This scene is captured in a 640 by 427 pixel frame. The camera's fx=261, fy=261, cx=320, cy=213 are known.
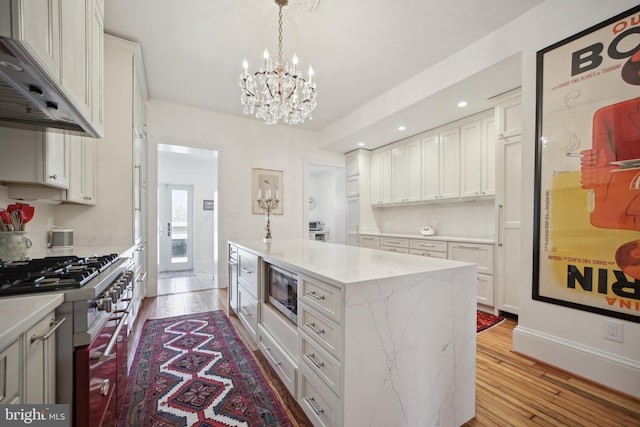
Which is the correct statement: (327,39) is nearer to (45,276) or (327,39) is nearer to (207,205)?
(45,276)

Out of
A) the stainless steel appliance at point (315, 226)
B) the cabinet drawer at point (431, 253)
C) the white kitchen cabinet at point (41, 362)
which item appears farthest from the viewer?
the stainless steel appliance at point (315, 226)

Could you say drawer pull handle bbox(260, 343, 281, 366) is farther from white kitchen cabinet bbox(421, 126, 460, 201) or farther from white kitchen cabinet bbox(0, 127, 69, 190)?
white kitchen cabinet bbox(421, 126, 460, 201)

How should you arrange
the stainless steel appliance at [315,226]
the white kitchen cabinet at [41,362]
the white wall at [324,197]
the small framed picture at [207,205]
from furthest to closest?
the white wall at [324,197] < the stainless steel appliance at [315,226] < the small framed picture at [207,205] < the white kitchen cabinet at [41,362]

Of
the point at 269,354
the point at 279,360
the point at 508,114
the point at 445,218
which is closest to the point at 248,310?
the point at 269,354

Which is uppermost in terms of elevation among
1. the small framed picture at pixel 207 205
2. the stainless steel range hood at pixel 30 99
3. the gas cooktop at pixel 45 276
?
the stainless steel range hood at pixel 30 99

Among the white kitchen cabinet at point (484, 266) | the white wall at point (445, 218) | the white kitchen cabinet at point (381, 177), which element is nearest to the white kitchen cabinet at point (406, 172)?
the white kitchen cabinet at point (381, 177)

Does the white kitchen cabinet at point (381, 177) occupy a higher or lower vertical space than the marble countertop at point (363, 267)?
higher

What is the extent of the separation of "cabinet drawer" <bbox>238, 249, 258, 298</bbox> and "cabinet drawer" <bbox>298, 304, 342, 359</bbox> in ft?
2.81

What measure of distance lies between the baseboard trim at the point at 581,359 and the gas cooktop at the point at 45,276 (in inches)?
118

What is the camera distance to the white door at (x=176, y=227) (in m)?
5.74

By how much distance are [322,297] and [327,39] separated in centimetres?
258

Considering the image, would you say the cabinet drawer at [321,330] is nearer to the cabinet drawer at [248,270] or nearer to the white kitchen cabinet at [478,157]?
the cabinet drawer at [248,270]

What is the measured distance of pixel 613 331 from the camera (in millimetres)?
1765

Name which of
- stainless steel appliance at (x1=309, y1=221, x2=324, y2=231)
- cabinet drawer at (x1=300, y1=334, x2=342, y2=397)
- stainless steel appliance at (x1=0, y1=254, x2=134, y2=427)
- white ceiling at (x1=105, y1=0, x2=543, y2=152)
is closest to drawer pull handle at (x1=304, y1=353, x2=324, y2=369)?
cabinet drawer at (x1=300, y1=334, x2=342, y2=397)
